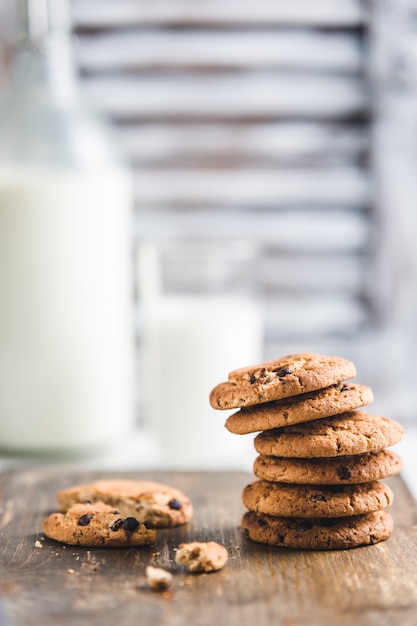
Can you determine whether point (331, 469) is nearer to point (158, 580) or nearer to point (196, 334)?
point (158, 580)

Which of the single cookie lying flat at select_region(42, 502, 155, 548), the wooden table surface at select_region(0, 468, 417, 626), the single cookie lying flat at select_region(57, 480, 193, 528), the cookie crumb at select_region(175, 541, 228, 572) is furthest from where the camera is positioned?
the single cookie lying flat at select_region(57, 480, 193, 528)

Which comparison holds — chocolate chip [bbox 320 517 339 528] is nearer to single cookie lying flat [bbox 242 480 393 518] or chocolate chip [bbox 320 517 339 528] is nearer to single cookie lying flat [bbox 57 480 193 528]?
single cookie lying flat [bbox 242 480 393 518]

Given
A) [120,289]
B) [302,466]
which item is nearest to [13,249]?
[120,289]

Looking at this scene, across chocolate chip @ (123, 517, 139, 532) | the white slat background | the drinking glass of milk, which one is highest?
the white slat background

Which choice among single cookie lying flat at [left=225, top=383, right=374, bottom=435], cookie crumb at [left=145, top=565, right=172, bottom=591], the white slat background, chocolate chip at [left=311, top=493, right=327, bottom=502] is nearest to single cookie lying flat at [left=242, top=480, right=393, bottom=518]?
chocolate chip at [left=311, top=493, right=327, bottom=502]

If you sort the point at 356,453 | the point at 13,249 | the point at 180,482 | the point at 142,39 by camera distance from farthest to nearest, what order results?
the point at 142,39
the point at 13,249
the point at 180,482
the point at 356,453

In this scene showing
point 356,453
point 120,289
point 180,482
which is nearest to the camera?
point 356,453

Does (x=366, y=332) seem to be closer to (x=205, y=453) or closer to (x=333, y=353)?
(x=333, y=353)
